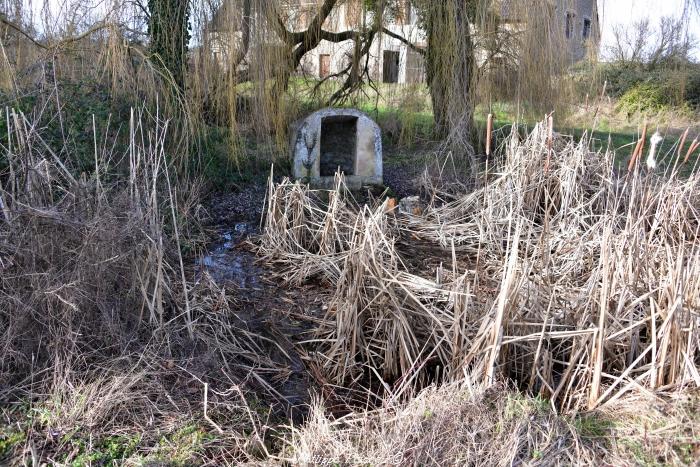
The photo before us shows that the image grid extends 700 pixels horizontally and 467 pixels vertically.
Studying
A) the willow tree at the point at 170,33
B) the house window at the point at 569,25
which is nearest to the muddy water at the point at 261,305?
the willow tree at the point at 170,33

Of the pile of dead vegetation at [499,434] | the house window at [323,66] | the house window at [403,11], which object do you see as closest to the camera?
the pile of dead vegetation at [499,434]

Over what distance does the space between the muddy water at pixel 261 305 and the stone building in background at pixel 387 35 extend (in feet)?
5.87

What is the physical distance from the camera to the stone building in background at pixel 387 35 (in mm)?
6125

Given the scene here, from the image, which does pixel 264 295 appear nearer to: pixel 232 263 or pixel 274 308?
pixel 274 308

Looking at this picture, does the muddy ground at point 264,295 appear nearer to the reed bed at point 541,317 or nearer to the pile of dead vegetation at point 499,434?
the reed bed at point 541,317

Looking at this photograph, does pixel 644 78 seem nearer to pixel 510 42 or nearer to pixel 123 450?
pixel 510 42

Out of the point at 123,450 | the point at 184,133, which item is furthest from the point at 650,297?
the point at 184,133

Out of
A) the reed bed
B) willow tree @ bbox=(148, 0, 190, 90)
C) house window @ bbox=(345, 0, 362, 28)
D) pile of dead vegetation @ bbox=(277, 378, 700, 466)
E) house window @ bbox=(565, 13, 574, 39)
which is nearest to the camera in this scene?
pile of dead vegetation @ bbox=(277, 378, 700, 466)

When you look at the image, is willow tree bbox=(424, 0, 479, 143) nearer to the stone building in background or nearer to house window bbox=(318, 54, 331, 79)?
the stone building in background

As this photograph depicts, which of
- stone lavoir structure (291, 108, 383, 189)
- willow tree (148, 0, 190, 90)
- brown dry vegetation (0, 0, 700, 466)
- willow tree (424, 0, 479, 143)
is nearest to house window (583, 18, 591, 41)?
willow tree (424, 0, 479, 143)

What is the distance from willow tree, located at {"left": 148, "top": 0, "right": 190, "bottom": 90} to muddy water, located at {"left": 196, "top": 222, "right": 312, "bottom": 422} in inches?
61.6

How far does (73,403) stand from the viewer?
9.64 feet

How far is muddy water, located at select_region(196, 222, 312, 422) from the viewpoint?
350cm

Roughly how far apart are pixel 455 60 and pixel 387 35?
133cm
